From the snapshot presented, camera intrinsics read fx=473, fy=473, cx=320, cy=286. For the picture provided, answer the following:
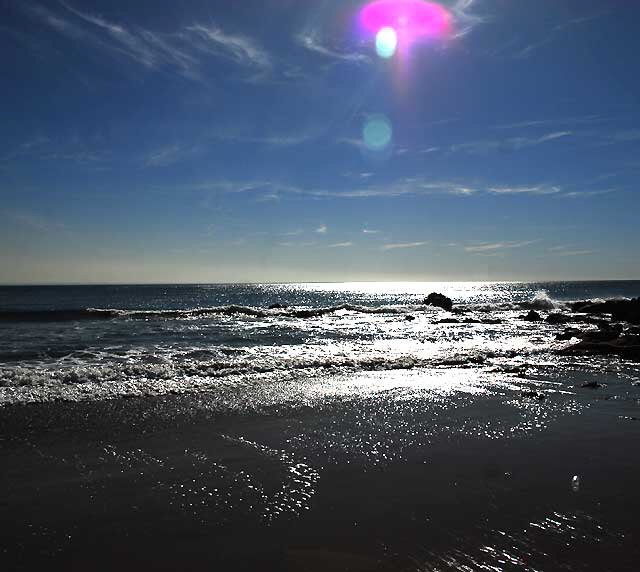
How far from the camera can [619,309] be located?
42.5 meters

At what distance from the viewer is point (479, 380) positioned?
12.6m

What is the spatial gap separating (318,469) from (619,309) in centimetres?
4529

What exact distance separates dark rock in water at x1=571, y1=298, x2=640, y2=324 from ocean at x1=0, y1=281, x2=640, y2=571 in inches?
1148

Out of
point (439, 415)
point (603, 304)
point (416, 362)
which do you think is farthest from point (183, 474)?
point (603, 304)

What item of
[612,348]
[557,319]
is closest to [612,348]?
[612,348]

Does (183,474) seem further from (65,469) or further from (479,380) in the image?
A: (479,380)

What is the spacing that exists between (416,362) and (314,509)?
11198 millimetres

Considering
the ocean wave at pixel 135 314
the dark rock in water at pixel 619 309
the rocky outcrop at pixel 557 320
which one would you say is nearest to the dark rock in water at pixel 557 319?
the rocky outcrop at pixel 557 320

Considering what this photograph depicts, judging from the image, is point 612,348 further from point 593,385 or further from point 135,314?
point 135,314

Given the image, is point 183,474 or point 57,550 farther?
point 183,474

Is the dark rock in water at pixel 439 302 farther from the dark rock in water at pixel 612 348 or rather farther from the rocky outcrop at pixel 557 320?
the dark rock in water at pixel 612 348

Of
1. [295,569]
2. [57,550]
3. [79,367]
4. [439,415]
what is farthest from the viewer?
[79,367]

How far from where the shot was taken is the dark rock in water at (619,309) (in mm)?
37531

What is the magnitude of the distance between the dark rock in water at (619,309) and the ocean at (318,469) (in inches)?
1148
